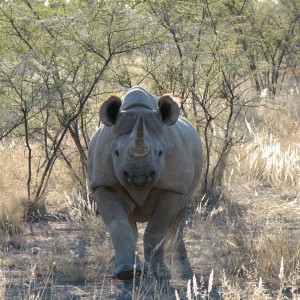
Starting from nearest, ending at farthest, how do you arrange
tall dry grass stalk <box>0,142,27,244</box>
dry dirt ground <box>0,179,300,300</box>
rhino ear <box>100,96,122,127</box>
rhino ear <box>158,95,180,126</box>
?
dry dirt ground <box>0,179,300,300</box> < rhino ear <box>100,96,122,127</box> < rhino ear <box>158,95,180,126</box> < tall dry grass stalk <box>0,142,27,244</box>

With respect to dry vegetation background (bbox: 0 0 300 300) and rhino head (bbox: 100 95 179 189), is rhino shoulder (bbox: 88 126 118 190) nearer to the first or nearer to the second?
rhino head (bbox: 100 95 179 189)

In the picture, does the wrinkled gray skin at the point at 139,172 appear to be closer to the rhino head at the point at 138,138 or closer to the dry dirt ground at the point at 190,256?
the rhino head at the point at 138,138

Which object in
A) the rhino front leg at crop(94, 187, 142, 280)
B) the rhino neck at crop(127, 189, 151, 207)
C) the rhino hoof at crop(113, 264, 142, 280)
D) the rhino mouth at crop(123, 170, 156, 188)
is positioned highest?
the rhino mouth at crop(123, 170, 156, 188)

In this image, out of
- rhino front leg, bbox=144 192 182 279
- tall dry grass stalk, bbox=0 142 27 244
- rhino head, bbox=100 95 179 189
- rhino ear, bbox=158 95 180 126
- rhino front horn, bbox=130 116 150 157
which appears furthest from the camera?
tall dry grass stalk, bbox=0 142 27 244

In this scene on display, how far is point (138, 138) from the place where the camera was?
597 cm

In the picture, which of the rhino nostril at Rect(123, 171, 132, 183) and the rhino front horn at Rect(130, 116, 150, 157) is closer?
the rhino front horn at Rect(130, 116, 150, 157)

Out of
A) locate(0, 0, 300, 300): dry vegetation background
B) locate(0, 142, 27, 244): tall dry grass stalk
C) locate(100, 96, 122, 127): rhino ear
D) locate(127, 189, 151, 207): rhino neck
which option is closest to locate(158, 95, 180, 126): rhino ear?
locate(100, 96, 122, 127): rhino ear

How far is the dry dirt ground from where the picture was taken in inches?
251

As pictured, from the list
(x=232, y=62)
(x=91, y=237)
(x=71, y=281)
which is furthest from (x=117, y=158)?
(x=232, y=62)

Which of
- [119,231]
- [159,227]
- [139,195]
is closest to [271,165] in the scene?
[159,227]

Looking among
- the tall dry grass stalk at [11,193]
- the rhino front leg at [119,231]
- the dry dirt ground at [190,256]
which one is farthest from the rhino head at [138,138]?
the tall dry grass stalk at [11,193]

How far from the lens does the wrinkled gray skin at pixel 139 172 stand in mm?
6121

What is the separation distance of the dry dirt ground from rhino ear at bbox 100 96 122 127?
3.99 ft

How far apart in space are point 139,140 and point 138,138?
0.02 m
